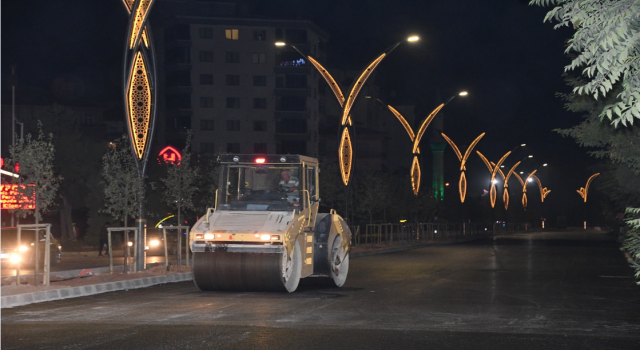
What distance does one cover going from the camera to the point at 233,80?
101 metres

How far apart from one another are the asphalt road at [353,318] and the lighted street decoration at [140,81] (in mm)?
4182

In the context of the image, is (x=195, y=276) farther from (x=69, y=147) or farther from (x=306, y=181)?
Result: (x=69, y=147)

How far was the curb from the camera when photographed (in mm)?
16872

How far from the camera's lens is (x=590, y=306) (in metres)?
16.4

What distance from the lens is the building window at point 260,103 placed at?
101375mm

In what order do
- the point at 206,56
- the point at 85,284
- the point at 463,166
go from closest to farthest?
the point at 85,284 → the point at 463,166 → the point at 206,56

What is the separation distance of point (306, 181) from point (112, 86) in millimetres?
98926

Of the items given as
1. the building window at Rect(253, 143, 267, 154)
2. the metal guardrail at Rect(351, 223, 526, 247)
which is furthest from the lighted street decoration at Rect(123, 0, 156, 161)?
the building window at Rect(253, 143, 267, 154)

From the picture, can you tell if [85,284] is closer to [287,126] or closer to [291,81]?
[287,126]

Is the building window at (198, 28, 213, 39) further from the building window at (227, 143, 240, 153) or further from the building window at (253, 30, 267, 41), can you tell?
the building window at (227, 143, 240, 153)

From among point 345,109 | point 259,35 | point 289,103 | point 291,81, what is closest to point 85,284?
point 345,109

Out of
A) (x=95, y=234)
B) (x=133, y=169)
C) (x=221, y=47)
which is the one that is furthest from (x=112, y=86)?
(x=133, y=169)

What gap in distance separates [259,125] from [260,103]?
2539mm

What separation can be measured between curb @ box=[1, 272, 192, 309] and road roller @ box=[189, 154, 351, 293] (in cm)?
257
